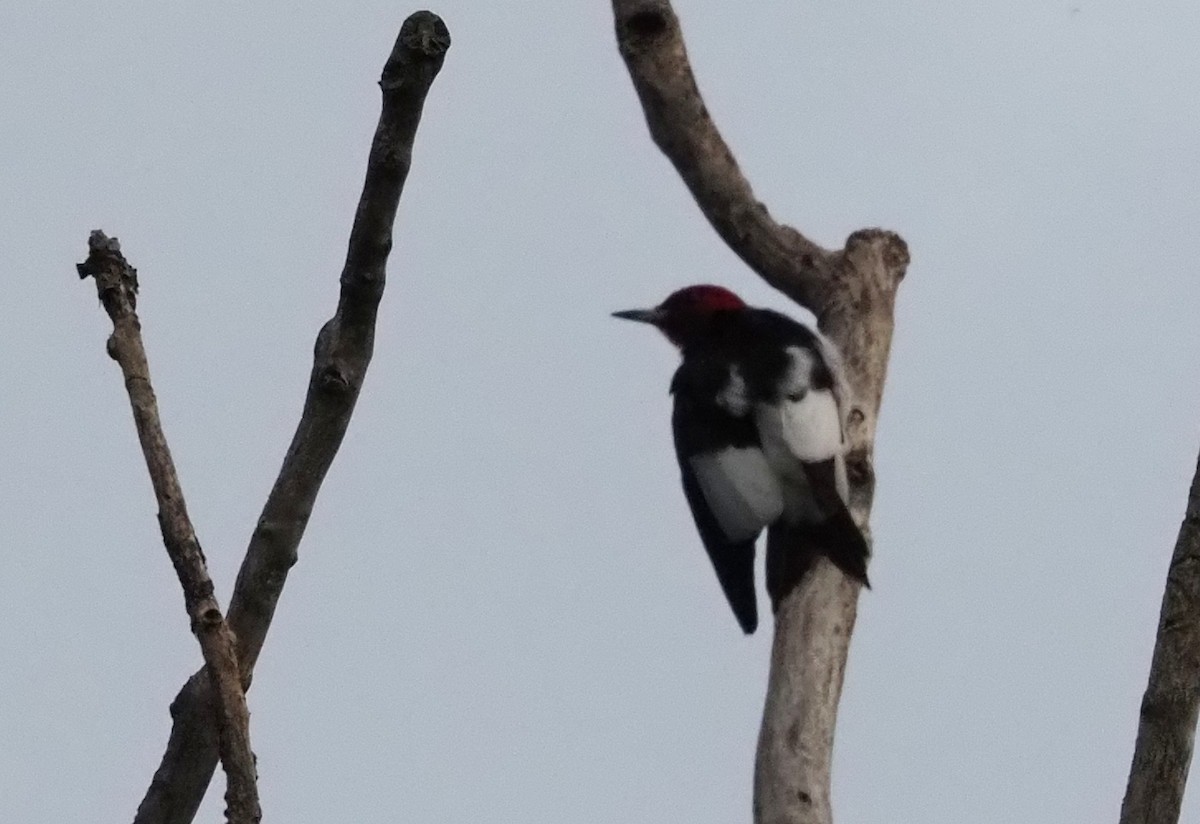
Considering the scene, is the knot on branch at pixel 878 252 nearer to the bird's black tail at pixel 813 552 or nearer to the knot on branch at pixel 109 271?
the bird's black tail at pixel 813 552

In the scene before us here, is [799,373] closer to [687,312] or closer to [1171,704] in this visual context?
[687,312]

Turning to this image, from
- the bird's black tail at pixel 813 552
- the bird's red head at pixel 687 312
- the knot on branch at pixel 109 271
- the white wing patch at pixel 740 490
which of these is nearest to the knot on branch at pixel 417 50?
the knot on branch at pixel 109 271

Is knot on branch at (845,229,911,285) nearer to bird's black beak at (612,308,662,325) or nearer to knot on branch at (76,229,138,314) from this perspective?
bird's black beak at (612,308,662,325)

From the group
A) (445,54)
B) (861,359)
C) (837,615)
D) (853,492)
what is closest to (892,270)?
(861,359)

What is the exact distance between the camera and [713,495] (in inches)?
190

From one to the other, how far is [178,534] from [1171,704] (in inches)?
71.2

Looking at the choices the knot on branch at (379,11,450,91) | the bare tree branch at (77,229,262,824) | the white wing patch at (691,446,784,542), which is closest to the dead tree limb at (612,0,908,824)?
the white wing patch at (691,446,784,542)

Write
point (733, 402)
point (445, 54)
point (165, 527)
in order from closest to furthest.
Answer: point (165, 527)
point (445, 54)
point (733, 402)

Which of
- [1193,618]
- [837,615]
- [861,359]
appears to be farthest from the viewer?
[861,359]

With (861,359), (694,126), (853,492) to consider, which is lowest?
(853,492)

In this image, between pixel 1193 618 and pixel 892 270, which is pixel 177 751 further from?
pixel 892 270

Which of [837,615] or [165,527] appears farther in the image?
[837,615]

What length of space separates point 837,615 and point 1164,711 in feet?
2.96

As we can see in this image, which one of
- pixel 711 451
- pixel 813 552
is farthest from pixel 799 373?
pixel 813 552
